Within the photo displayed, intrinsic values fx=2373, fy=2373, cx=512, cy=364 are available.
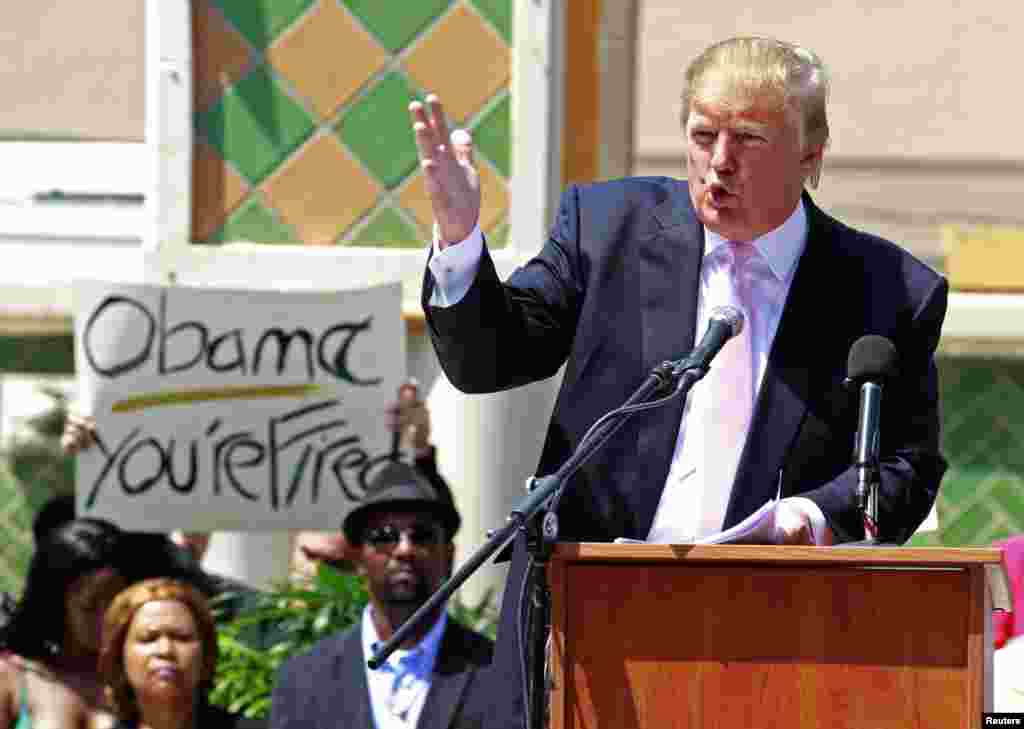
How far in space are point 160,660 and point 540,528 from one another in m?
3.38

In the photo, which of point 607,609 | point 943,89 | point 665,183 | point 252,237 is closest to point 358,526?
point 252,237

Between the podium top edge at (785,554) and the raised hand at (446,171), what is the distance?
60 centimetres

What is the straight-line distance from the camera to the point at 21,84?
17.9 m

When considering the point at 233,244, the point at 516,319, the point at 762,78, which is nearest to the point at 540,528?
the point at 516,319

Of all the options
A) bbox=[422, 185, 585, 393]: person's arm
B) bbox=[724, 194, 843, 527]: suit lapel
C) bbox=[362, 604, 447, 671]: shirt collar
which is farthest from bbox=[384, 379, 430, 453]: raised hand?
bbox=[724, 194, 843, 527]: suit lapel

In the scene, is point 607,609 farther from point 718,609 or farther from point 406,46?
point 406,46

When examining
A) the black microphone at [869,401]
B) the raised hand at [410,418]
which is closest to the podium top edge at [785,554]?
the black microphone at [869,401]

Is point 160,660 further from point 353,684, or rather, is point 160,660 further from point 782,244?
point 782,244

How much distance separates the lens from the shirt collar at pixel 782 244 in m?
4.12

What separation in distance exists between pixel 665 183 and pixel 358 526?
2756mm

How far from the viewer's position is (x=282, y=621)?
25.1 ft

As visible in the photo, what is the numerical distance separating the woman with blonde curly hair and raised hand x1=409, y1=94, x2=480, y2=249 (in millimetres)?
3067

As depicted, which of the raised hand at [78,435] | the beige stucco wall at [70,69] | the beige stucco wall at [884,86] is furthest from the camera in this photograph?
the beige stucco wall at [884,86]

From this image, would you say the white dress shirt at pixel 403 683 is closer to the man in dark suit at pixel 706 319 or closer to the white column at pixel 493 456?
the white column at pixel 493 456
